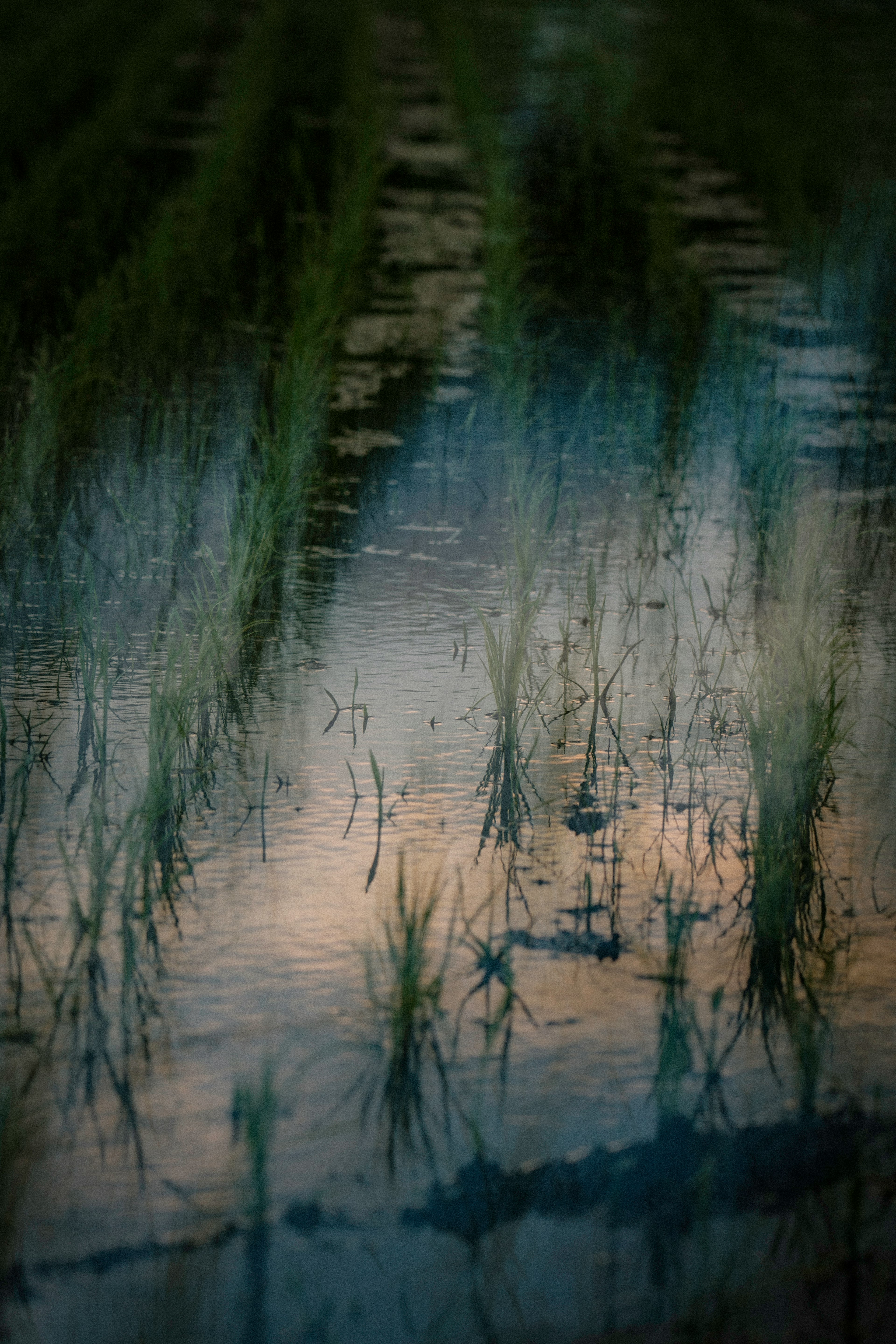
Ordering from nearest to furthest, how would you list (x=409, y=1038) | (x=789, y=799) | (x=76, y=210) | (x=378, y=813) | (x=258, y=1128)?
1. (x=258, y=1128)
2. (x=409, y=1038)
3. (x=789, y=799)
4. (x=378, y=813)
5. (x=76, y=210)

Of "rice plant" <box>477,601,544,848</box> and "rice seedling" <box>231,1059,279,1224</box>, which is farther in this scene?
"rice plant" <box>477,601,544,848</box>

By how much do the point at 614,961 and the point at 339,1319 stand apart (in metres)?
0.59

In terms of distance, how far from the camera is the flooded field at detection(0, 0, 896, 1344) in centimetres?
130

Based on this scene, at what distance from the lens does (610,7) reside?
13852 mm

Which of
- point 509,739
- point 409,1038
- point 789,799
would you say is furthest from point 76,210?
point 409,1038

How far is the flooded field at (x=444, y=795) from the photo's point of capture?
1.30 metres

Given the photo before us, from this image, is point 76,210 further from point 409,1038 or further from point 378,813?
point 409,1038

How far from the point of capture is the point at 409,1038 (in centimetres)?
148

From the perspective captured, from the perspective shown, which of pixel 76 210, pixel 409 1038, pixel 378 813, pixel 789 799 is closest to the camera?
pixel 409 1038

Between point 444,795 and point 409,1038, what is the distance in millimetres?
608

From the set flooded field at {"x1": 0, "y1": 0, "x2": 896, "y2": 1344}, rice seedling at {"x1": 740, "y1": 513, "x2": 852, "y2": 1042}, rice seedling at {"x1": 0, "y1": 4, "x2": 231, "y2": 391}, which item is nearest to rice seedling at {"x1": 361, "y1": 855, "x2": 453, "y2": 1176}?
flooded field at {"x1": 0, "y1": 0, "x2": 896, "y2": 1344}

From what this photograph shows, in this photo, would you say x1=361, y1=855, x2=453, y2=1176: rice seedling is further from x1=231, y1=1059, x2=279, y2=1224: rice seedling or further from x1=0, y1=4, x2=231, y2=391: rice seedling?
x1=0, y1=4, x2=231, y2=391: rice seedling

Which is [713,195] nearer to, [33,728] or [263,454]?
[263,454]

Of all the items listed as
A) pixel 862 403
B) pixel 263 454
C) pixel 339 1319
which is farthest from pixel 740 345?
pixel 339 1319
